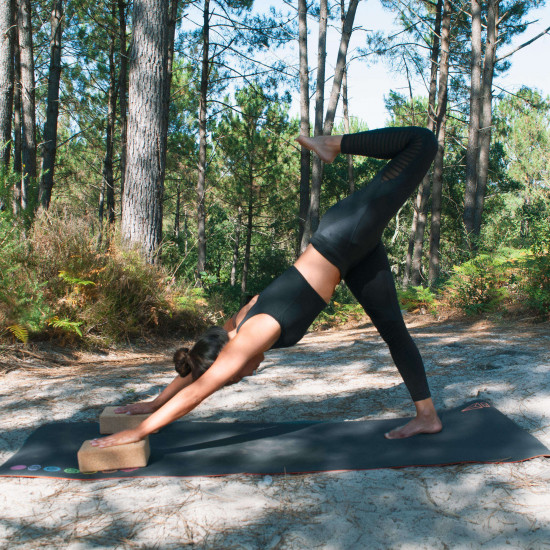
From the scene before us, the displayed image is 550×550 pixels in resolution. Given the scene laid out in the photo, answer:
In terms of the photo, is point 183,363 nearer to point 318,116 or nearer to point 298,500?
point 298,500

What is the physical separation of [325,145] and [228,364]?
4.23 feet

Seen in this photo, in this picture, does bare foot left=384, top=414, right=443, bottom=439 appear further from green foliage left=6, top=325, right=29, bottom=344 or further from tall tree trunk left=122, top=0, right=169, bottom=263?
tall tree trunk left=122, top=0, right=169, bottom=263

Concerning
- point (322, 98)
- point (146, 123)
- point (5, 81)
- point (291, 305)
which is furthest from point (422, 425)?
point (322, 98)

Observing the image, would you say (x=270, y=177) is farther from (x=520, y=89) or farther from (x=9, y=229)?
(x=9, y=229)

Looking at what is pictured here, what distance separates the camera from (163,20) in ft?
24.3

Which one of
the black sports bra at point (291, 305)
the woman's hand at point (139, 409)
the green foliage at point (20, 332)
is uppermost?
the black sports bra at point (291, 305)

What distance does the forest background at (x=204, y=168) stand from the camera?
18.5 feet

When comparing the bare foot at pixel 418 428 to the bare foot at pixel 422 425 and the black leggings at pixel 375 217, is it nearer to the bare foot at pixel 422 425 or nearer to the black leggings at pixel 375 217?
the bare foot at pixel 422 425

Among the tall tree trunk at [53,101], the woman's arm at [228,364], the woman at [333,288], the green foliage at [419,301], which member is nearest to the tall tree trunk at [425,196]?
the green foliage at [419,301]

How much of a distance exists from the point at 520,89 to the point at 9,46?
580 inches

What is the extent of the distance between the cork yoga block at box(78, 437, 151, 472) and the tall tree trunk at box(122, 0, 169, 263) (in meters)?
4.89

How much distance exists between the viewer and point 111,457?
8.08 ft

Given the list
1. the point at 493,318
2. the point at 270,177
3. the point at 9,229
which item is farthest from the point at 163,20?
the point at 270,177

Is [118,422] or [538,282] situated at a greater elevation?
[538,282]
